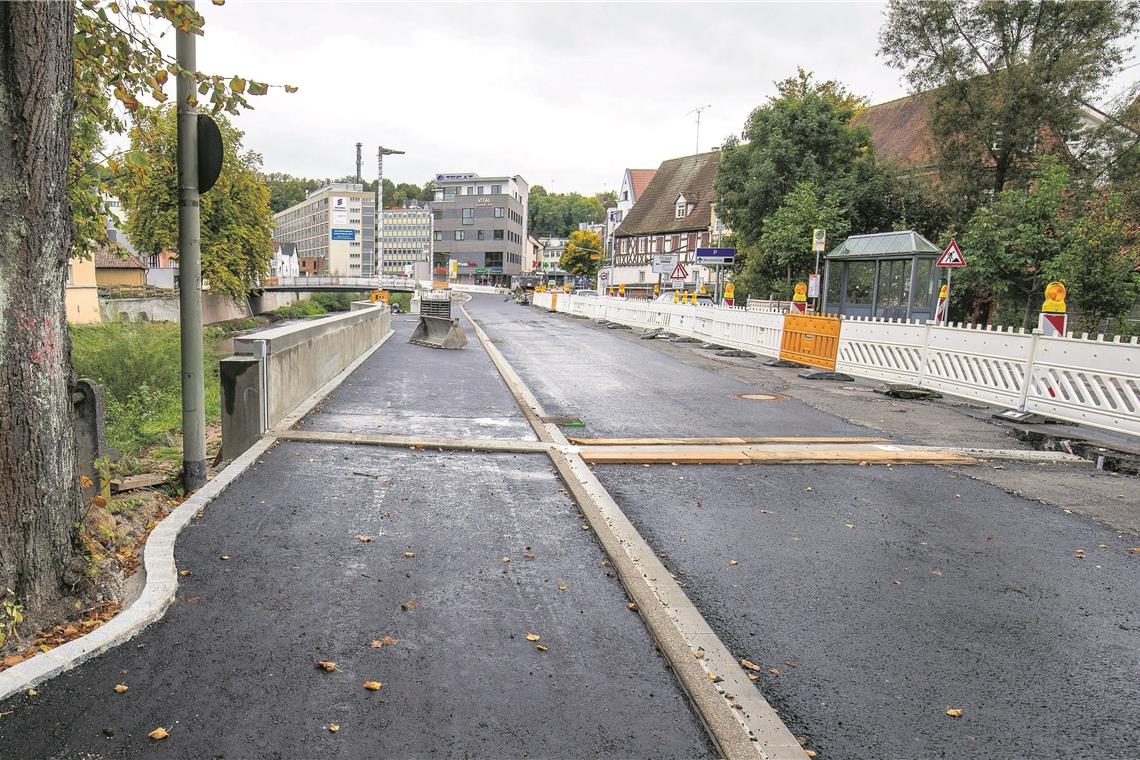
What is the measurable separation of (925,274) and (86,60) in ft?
78.8

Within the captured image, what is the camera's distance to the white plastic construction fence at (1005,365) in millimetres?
10125

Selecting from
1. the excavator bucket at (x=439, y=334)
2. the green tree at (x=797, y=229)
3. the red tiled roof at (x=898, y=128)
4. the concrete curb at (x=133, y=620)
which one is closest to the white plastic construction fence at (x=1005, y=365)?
the excavator bucket at (x=439, y=334)

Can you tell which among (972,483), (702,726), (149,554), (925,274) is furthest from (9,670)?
(925,274)

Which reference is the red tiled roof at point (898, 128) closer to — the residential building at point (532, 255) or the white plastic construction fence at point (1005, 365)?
the white plastic construction fence at point (1005, 365)

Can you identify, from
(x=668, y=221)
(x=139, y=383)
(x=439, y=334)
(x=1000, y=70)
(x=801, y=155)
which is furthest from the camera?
(x=668, y=221)

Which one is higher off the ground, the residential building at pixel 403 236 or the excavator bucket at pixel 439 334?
the residential building at pixel 403 236

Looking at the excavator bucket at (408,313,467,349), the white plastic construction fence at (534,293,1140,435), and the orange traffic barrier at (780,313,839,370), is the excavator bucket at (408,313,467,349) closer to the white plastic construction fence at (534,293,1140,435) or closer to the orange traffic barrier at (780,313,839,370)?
the white plastic construction fence at (534,293,1140,435)

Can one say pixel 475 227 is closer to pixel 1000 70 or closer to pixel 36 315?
pixel 1000 70

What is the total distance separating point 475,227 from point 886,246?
12024 cm

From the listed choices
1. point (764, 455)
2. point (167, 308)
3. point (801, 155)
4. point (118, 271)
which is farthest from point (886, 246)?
point (118, 271)

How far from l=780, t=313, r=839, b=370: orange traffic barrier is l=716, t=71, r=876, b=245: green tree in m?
19.3

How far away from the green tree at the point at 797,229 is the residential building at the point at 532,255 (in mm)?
123060

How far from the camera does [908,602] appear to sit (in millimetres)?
4375

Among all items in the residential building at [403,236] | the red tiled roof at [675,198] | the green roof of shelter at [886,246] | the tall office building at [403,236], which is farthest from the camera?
the tall office building at [403,236]
